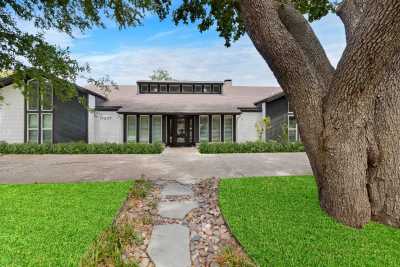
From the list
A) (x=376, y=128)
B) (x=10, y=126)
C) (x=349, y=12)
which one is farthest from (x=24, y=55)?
(x=10, y=126)

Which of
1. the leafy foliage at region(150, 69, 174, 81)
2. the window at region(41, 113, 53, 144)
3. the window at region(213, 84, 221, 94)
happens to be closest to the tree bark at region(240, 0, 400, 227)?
the window at region(41, 113, 53, 144)

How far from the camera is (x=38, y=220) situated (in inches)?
184

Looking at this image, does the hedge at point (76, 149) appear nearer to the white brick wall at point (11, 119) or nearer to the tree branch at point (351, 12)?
the white brick wall at point (11, 119)

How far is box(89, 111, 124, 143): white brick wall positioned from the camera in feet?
59.8

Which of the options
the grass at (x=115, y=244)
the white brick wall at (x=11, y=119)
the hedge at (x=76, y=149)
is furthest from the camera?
the white brick wall at (x=11, y=119)

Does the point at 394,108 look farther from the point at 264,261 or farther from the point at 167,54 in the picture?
the point at 167,54

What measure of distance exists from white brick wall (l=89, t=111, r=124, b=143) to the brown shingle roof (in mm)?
779

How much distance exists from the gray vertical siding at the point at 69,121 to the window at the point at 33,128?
1246mm

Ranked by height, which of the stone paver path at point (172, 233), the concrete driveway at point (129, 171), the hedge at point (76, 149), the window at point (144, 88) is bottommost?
the stone paver path at point (172, 233)

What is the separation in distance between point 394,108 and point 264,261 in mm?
3306

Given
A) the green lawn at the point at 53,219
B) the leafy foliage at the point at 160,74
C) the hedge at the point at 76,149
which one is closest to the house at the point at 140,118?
the hedge at the point at 76,149

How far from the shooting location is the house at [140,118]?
1744 centimetres

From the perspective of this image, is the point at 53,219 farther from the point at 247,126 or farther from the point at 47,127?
the point at 247,126

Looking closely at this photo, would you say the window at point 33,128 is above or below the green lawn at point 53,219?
above
